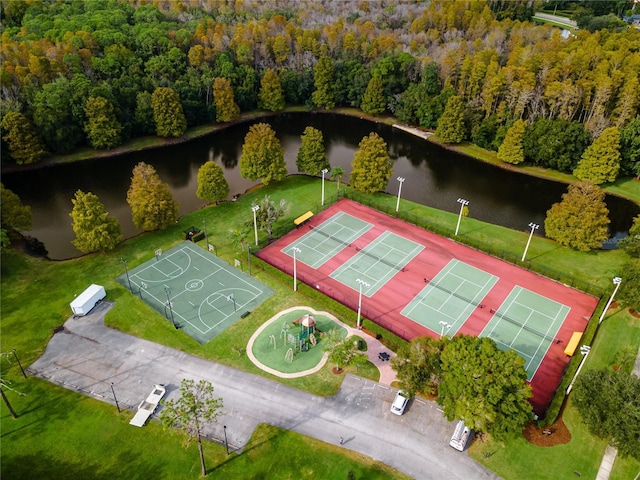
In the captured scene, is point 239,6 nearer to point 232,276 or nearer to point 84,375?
point 232,276

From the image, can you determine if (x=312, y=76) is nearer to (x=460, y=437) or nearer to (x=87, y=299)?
(x=87, y=299)

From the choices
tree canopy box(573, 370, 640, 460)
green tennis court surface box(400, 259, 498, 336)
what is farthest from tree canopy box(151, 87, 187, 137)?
tree canopy box(573, 370, 640, 460)

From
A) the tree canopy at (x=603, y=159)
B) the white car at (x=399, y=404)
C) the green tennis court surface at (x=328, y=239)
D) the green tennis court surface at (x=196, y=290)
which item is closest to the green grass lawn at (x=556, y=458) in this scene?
the white car at (x=399, y=404)

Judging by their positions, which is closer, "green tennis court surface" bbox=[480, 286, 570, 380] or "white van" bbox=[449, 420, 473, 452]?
"white van" bbox=[449, 420, 473, 452]

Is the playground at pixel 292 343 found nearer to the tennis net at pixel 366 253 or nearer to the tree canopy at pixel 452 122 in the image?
the tennis net at pixel 366 253

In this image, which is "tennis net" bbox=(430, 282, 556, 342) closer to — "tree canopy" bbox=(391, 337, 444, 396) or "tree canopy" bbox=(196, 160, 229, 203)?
"tree canopy" bbox=(391, 337, 444, 396)
